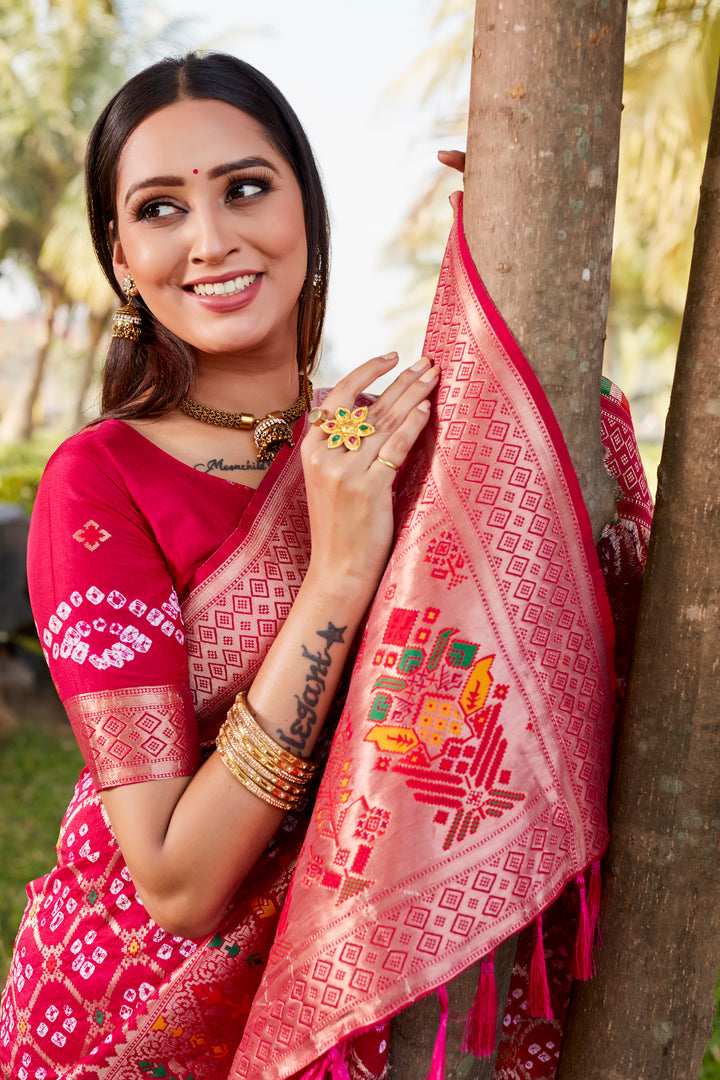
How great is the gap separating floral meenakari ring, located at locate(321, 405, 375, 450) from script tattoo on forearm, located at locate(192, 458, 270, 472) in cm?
32

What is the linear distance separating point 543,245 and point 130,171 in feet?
2.32

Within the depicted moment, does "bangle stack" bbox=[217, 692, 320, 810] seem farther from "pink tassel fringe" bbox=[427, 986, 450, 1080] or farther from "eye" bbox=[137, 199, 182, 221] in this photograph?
"eye" bbox=[137, 199, 182, 221]

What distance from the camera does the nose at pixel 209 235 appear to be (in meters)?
1.45

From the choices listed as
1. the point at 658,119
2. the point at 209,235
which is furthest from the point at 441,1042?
the point at 658,119

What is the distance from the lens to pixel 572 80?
3.55 ft

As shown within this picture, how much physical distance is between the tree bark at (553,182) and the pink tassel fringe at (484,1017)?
0.53m

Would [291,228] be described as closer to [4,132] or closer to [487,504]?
[487,504]

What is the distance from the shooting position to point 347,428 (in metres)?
1.28

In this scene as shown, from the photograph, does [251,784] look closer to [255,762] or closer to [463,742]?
[255,762]

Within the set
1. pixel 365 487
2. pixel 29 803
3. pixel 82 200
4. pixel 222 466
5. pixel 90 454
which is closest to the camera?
pixel 365 487

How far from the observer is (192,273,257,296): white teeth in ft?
4.93

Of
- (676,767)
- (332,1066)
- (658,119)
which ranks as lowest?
(332,1066)

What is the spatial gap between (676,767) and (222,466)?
812 mm

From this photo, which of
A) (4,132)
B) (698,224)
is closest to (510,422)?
(698,224)
